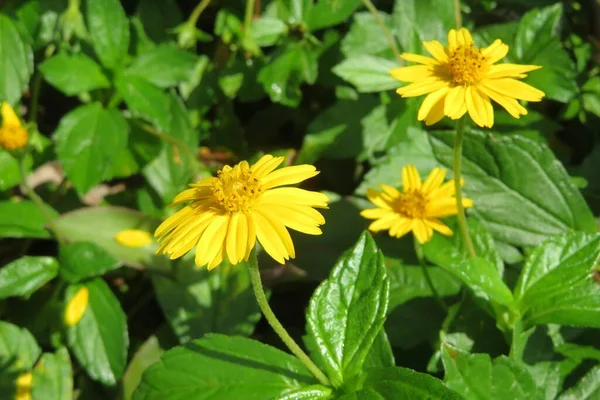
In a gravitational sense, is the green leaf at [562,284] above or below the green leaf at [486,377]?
above

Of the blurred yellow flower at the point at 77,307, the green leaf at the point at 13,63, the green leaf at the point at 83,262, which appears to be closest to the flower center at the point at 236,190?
the green leaf at the point at 83,262

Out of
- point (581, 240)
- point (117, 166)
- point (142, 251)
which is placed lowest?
point (142, 251)

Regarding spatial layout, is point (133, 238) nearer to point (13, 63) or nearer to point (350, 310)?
point (13, 63)

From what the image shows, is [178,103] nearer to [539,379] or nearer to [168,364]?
[168,364]

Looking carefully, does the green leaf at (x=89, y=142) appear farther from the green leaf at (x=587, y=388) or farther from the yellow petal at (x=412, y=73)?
the green leaf at (x=587, y=388)

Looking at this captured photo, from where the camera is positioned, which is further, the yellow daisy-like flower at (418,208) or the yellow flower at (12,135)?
the yellow flower at (12,135)

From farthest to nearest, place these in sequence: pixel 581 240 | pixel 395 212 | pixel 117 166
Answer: pixel 117 166 < pixel 395 212 < pixel 581 240

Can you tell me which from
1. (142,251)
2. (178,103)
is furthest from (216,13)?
(142,251)
